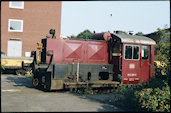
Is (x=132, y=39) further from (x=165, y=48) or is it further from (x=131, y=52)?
(x=165, y=48)

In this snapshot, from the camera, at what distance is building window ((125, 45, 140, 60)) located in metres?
10.5

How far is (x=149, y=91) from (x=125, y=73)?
12.0 feet

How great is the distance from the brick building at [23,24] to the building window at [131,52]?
19.0 metres

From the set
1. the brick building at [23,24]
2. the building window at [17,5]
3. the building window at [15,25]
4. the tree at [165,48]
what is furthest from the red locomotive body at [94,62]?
the building window at [17,5]

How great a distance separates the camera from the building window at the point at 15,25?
26.3m

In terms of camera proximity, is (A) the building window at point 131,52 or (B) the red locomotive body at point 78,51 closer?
(B) the red locomotive body at point 78,51

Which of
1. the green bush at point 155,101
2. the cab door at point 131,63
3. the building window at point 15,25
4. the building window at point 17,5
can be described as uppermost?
the building window at point 17,5

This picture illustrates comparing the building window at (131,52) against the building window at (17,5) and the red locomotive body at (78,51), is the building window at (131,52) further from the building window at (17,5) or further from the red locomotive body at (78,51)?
the building window at (17,5)

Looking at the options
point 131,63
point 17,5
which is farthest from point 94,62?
point 17,5

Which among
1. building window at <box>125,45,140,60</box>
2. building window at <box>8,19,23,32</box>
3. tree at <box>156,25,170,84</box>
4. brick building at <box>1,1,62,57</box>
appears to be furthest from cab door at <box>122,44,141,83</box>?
building window at <box>8,19,23,32</box>

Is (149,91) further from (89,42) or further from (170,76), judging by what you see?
(89,42)

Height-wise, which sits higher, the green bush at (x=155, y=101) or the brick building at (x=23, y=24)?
the brick building at (x=23, y=24)

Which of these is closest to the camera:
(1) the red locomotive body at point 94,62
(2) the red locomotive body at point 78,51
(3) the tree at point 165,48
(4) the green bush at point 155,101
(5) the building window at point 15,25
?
(4) the green bush at point 155,101

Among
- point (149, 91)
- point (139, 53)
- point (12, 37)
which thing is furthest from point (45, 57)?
point (12, 37)
